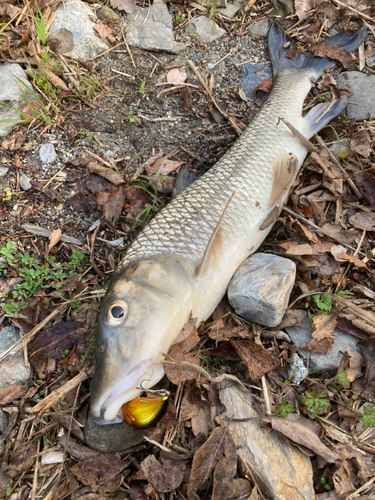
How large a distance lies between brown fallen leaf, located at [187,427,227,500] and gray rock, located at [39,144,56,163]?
2737mm

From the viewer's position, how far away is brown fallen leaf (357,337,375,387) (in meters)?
2.52

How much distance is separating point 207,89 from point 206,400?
320 centimetres

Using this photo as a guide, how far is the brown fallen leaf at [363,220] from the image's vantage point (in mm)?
3215

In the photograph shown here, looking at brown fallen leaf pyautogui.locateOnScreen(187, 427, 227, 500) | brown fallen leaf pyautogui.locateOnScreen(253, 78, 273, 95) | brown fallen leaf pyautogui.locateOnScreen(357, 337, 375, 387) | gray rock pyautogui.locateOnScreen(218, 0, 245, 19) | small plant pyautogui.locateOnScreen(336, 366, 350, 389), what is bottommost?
brown fallen leaf pyautogui.locateOnScreen(187, 427, 227, 500)

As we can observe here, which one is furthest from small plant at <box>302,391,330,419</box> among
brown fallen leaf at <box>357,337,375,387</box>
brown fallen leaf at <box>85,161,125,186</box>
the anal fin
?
the anal fin

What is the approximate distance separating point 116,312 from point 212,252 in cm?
83

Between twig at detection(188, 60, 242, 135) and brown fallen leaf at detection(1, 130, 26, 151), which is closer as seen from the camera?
brown fallen leaf at detection(1, 130, 26, 151)

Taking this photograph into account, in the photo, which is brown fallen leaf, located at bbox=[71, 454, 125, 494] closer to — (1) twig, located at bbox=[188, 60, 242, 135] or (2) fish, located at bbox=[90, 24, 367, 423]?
(2) fish, located at bbox=[90, 24, 367, 423]

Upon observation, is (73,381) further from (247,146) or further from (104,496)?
(247,146)

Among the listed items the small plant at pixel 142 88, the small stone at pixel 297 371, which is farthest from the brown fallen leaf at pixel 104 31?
the small stone at pixel 297 371

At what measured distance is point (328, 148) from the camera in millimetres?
3730

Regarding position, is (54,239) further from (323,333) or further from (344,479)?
(344,479)

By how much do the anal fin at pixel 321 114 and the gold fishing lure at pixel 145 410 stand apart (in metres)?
2.86

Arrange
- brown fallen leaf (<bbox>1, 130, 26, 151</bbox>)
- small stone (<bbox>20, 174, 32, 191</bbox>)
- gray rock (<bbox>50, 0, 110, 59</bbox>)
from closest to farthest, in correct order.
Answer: small stone (<bbox>20, 174, 32, 191</bbox>) → brown fallen leaf (<bbox>1, 130, 26, 151</bbox>) → gray rock (<bbox>50, 0, 110, 59</bbox>)
